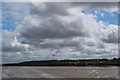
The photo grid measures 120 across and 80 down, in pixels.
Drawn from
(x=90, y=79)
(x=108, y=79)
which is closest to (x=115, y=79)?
(x=108, y=79)

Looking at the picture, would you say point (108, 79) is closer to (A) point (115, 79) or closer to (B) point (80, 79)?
(A) point (115, 79)

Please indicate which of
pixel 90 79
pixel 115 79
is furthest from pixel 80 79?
pixel 115 79

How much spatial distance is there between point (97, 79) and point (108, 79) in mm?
5352

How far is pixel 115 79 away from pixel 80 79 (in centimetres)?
1662

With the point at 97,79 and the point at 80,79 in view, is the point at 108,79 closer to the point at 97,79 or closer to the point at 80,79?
the point at 97,79

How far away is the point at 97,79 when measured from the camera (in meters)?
99.7

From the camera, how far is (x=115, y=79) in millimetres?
97312

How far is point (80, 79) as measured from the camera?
327 feet

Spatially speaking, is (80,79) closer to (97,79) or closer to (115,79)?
(97,79)

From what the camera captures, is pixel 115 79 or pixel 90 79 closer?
pixel 115 79

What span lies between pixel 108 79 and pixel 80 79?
1334cm

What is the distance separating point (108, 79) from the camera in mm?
97438

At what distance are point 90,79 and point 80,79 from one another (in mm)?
7544

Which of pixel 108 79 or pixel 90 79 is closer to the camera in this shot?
pixel 108 79
